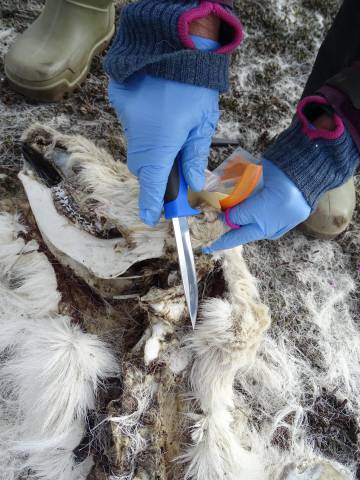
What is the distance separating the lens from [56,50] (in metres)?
2.46

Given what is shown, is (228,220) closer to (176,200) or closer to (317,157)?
(176,200)

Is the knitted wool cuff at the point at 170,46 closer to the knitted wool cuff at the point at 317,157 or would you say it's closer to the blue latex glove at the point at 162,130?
the blue latex glove at the point at 162,130

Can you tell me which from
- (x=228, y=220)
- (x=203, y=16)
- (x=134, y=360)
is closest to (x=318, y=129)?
(x=228, y=220)

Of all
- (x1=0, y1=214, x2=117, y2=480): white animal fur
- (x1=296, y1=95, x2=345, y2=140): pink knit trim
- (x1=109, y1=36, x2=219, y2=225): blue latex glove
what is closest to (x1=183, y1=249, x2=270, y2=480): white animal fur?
(x1=0, y1=214, x2=117, y2=480): white animal fur

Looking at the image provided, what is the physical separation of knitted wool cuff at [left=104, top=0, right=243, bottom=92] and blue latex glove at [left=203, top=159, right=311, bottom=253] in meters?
0.46

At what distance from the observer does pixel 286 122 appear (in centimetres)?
290

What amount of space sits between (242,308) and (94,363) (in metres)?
0.61

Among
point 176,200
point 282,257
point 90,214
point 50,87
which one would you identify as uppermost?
point 176,200

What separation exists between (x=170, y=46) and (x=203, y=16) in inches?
6.1

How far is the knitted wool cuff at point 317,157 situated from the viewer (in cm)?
169

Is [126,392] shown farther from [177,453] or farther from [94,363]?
[177,453]

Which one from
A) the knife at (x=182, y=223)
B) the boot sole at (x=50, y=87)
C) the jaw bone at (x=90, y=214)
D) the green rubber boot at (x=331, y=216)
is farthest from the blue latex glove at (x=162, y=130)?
the green rubber boot at (x=331, y=216)

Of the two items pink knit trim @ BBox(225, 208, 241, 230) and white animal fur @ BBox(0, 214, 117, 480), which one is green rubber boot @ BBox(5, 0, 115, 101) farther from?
pink knit trim @ BBox(225, 208, 241, 230)

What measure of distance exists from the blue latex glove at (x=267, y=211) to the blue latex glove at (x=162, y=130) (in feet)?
0.79
